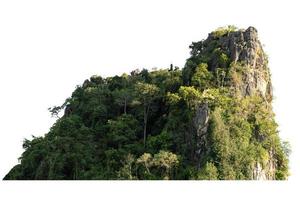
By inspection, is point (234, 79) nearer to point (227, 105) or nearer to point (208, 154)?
point (227, 105)

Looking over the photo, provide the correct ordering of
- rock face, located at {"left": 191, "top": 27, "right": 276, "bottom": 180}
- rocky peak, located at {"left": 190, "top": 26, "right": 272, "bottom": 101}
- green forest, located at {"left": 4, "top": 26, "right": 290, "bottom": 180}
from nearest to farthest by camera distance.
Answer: green forest, located at {"left": 4, "top": 26, "right": 290, "bottom": 180}, rock face, located at {"left": 191, "top": 27, "right": 276, "bottom": 180}, rocky peak, located at {"left": 190, "top": 26, "right": 272, "bottom": 101}

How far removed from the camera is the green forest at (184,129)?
24188 millimetres

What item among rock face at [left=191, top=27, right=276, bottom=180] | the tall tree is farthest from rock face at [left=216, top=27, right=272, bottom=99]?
the tall tree

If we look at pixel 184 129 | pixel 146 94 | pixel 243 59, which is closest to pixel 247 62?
pixel 243 59

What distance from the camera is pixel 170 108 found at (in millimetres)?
27844

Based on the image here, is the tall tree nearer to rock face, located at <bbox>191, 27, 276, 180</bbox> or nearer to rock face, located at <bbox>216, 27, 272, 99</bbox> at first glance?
rock face, located at <bbox>191, 27, 276, 180</bbox>

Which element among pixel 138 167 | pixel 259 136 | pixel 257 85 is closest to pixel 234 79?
pixel 257 85

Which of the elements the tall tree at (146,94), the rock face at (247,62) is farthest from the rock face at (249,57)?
the tall tree at (146,94)

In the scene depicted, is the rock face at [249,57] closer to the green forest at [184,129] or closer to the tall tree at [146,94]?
the green forest at [184,129]

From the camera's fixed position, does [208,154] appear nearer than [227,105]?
Yes

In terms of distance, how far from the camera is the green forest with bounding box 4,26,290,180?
952 inches

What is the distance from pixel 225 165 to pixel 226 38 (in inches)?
363

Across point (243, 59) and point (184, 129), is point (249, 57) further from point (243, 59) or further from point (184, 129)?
point (184, 129)

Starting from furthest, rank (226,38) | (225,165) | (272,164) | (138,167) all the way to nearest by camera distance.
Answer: (226,38) < (272,164) < (138,167) < (225,165)
